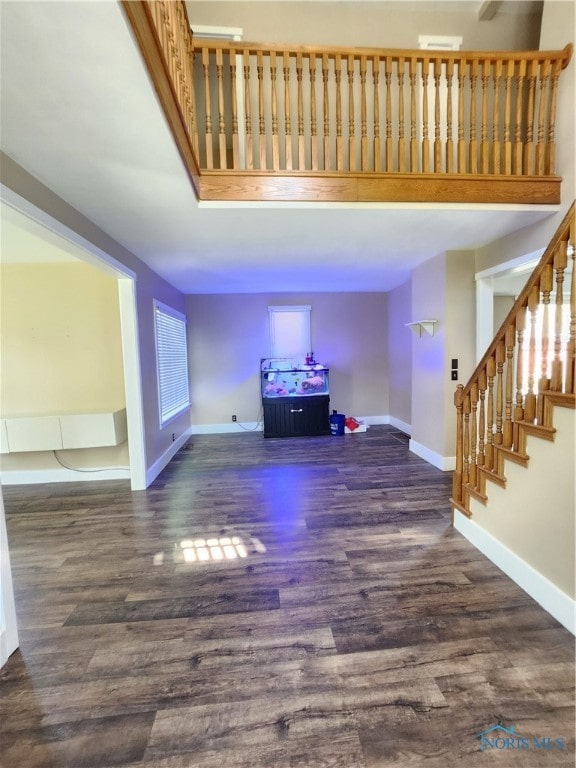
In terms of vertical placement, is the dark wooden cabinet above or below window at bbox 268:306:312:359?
below

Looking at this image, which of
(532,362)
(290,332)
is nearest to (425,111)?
(532,362)

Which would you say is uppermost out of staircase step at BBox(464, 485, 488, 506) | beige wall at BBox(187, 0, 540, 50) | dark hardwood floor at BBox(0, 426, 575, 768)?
beige wall at BBox(187, 0, 540, 50)

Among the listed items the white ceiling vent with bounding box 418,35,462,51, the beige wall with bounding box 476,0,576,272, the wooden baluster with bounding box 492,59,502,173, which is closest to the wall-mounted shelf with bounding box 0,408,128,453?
the wooden baluster with bounding box 492,59,502,173

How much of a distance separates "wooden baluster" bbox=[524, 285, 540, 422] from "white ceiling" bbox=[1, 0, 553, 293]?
3.50ft

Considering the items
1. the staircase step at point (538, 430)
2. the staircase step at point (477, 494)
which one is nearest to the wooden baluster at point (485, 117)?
the staircase step at point (538, 430)

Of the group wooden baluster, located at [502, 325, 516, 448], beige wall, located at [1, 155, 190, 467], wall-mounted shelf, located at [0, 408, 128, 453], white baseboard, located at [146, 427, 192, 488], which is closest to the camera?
beige wall, located at [1, 155, 190, 467]

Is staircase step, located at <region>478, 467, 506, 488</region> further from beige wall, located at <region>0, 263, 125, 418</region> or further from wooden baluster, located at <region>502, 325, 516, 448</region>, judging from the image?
beige wall, located at <region>0, 263, 125, 418</region>

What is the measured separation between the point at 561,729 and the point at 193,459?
3.85m

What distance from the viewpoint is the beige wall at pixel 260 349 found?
5.46 metres

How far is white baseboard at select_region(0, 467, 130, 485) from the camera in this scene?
11.6 feet

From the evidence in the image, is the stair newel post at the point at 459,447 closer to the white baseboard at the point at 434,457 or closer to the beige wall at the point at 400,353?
the white baseboard at the point at 434,457

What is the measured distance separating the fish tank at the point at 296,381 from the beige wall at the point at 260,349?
403 mm

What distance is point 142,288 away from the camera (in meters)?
3.48

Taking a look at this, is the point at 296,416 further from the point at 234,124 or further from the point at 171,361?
the point at 234,124
